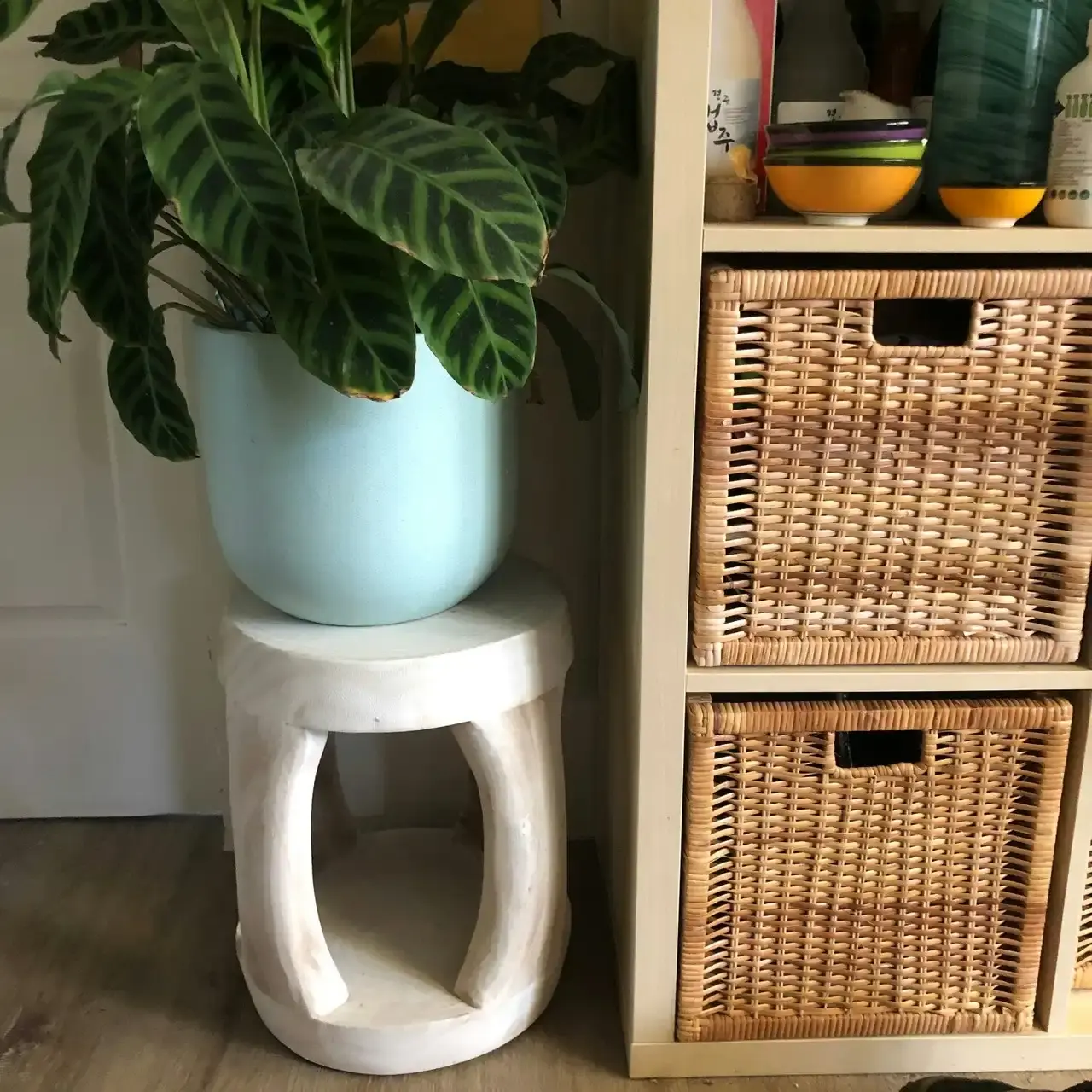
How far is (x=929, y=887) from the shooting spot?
1044 mm

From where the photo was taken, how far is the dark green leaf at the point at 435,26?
0.98 meters

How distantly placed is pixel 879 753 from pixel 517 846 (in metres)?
0.36

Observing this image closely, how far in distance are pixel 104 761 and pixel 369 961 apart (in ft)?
1.73

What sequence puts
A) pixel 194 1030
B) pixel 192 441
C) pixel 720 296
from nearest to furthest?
pixel 720 296
pixel 192 441
pixel 194 1030

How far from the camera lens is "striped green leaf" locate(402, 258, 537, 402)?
81 cm

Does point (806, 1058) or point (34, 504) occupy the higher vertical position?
point (34, 504)

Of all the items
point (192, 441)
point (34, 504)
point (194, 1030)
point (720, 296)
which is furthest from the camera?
point (34, 504)

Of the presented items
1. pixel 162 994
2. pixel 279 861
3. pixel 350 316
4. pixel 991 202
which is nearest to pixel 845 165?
pixel 991 202

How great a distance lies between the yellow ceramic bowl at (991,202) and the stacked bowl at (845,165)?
1.5 inches

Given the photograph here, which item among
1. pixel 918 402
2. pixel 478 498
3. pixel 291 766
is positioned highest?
pixel 918 402

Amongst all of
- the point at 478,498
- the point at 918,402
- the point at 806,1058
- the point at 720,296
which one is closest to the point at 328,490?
the point at 478,498

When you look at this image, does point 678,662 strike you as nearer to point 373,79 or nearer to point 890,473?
point 890,473

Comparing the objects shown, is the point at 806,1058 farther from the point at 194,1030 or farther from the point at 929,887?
the point at 194,1030

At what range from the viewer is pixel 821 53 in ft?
3.37
